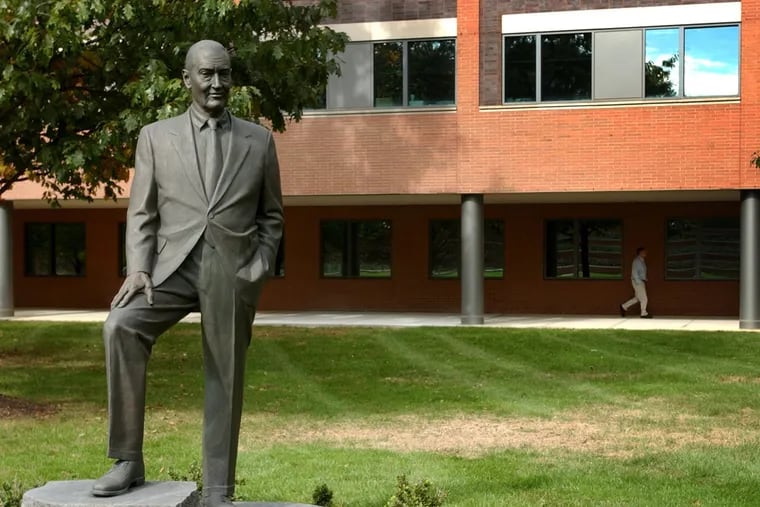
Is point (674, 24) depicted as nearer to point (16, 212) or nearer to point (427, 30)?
point (427, 30)

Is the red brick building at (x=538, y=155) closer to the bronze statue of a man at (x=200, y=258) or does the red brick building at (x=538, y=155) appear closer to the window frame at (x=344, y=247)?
the window frame at (x=344, y=247)

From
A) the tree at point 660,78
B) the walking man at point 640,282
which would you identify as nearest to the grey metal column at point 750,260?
the tree at point 660,78

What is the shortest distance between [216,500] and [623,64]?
2044 cm

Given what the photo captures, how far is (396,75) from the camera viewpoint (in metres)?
26.1

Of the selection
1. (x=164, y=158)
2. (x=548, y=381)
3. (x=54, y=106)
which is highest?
(x=54, y=106)

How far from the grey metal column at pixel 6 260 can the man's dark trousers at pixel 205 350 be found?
24527 mm

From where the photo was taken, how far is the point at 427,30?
25875mm

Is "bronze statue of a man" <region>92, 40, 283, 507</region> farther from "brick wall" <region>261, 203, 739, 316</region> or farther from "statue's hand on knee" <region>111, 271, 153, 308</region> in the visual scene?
"brick wall" <region>261, 203, 739, 316</region>

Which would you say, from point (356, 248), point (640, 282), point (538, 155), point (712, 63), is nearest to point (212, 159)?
point (538, 155)

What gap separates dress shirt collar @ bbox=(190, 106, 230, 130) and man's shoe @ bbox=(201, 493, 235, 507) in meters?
1.95

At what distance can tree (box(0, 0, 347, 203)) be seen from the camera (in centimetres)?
1194

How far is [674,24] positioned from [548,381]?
11433 millimetres

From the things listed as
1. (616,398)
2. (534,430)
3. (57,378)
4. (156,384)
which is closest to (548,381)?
(616,398)

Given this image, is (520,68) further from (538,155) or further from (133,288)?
(133,288)
